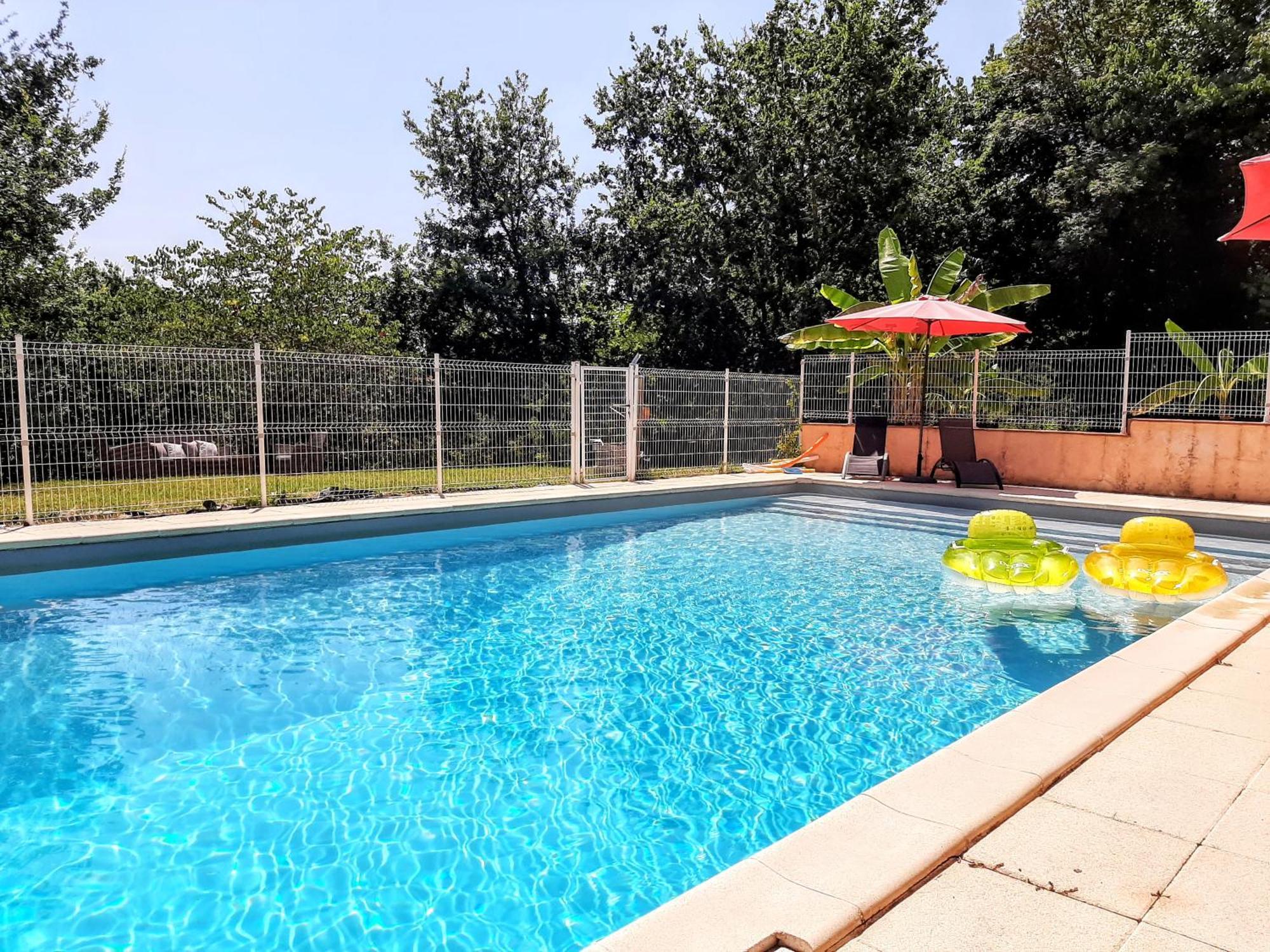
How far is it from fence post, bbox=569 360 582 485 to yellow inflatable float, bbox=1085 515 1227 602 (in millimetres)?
7693

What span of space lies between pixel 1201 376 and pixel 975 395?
9.68 ft

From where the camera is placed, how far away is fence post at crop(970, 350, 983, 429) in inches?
488

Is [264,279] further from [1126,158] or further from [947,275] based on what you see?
[1126,158]

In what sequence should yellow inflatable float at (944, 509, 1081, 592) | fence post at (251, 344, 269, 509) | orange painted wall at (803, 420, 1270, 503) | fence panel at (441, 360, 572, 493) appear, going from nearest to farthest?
yellow inflatable float at (944, 509, 1081, 592), fence post at (251, 344, 269, 509), orange painted wall at (803, 420, 1270, 503), fence panel at (441, 360, 572, 493)

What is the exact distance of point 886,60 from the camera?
1888 centimetres

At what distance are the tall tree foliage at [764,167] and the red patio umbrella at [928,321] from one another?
824 cm

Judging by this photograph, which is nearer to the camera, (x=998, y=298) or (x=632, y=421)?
(x=632, y=421)

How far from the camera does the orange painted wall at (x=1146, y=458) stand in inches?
408

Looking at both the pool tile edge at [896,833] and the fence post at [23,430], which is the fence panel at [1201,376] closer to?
the pool tile edge at [896,833]

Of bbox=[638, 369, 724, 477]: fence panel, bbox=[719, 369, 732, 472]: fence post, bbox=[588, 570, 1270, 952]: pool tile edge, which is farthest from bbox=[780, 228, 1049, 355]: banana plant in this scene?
bbox=[588, 570, 1270, 952]: pool tile edge

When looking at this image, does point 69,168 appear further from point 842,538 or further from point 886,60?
point 886,60

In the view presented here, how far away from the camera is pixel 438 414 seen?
35.1 ft

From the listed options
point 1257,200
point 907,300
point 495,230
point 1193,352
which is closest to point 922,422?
point 907,300

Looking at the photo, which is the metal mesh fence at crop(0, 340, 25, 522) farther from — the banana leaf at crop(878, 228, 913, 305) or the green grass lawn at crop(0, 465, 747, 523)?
the banana leaf at crop(878, 228, 913, 305)
